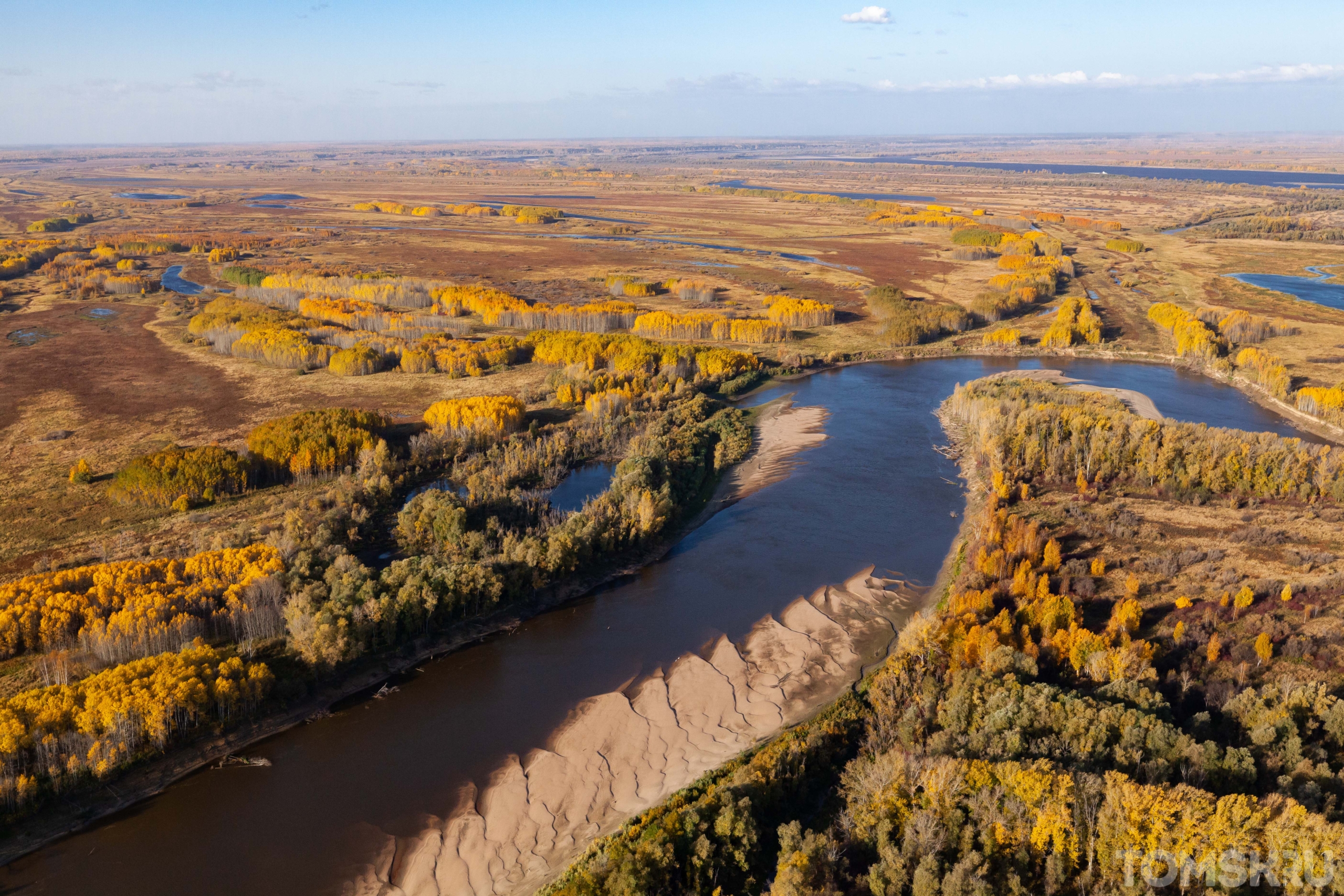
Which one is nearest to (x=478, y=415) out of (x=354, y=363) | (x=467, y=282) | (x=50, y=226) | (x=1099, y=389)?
(x=354, y=363)

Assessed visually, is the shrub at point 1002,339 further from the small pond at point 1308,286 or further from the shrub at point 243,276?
the shrub at point 243,276

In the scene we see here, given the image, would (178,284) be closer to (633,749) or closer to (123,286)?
(123,286)

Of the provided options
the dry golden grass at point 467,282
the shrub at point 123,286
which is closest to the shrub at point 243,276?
the dry golden grass at point 467,282

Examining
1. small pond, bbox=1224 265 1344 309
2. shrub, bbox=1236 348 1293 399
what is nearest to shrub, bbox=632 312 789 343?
shrub, bbox=1236 348 1293 399

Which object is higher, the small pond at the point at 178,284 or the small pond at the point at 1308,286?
the small pond at the point at 1308,286

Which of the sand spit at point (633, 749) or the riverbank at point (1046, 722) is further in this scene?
the sand spit at point (633, 749)

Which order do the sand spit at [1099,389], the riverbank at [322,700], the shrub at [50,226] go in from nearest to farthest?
the riverbank at [322,700] < the sand spit at [1099,389] < the shrub at [50,226]
